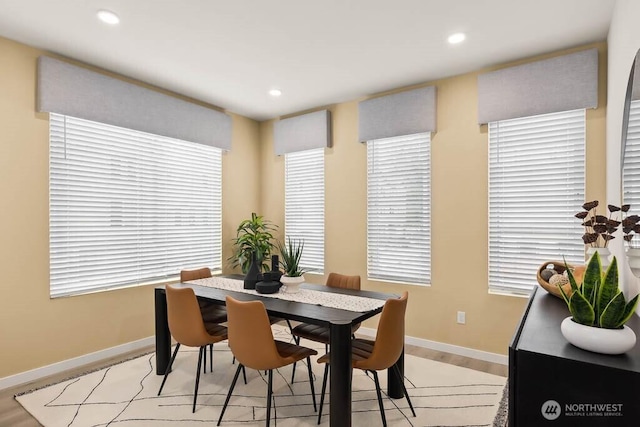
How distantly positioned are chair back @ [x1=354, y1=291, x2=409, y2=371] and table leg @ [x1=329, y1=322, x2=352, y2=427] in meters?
0.17

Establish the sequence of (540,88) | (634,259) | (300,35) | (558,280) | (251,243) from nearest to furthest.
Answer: (634,259), (558,280), (300,35), (540,88), (251,243)

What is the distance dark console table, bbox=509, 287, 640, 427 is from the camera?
949mm

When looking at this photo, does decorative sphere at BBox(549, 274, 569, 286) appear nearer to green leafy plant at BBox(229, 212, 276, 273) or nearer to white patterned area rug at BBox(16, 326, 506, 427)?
white patterned area rug at BBox(16, 326, 506, 427)

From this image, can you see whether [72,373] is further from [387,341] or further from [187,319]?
[387,341]

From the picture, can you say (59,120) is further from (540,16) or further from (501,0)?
(540,16)

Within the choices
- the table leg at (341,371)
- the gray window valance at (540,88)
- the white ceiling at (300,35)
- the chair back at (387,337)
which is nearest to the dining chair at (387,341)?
the chair back at (387,337)

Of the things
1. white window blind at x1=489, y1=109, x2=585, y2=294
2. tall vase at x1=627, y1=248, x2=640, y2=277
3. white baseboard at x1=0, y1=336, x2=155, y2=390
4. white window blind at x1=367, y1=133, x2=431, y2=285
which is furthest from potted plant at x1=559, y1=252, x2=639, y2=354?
white baseboard at x1=0, y1=336, x2=155, y2=390

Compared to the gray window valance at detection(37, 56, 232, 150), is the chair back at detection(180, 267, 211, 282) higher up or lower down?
lower down

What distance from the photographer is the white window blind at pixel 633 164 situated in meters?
1.43

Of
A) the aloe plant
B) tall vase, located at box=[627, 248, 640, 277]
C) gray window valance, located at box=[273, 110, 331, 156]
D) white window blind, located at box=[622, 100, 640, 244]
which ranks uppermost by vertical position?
gray window valance, located at box=[273, 110, 331, 156]

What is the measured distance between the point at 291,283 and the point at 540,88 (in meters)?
2.65

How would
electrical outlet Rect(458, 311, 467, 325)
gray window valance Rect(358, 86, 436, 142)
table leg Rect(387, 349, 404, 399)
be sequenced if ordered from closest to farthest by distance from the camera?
table leg Rect(387, 349, 404, 399)
electrical outlet Rect(458, 311, 467, 325)
gray window valance Rect(358, 86, 436, 142)

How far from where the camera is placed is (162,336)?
9.97ft

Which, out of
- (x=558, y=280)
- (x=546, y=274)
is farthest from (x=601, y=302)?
(x=546, y=274)
